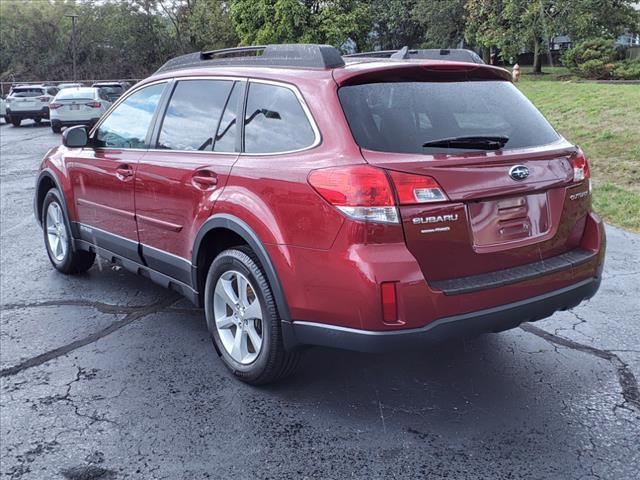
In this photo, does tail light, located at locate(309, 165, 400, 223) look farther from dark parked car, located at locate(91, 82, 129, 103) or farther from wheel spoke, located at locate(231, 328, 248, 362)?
dark parked car, located at locate(91, 82, 129, 103)

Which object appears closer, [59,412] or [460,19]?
[59,412]

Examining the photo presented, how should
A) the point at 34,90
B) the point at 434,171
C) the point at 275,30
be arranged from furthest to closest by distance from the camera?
the point at 275,30 → the point at 34,90 → the point at 434,171

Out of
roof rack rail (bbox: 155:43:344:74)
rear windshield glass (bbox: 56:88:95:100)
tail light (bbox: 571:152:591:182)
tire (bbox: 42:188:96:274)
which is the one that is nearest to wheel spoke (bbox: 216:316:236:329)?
Answer: roof rack rail (bbox: 155:43:344:74)

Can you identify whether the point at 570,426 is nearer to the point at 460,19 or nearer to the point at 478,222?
the point at 478,222

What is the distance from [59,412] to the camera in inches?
139

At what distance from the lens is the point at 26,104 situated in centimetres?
2502

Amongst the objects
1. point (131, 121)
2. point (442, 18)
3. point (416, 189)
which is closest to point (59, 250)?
point (131, 121)

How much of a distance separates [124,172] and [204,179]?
1.08 metres

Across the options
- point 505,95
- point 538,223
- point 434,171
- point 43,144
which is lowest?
point 43,144

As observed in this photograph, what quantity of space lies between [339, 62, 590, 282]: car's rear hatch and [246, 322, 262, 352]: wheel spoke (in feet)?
3.62

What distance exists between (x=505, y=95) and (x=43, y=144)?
17.0 metres

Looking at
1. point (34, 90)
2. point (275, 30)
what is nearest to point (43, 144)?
point (34, 90)

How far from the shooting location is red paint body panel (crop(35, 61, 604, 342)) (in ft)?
9.90

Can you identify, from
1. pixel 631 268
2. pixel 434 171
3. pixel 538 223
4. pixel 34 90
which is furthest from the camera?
pixel 34 90
